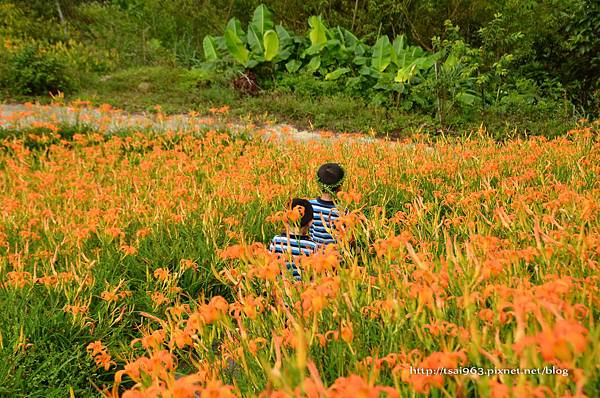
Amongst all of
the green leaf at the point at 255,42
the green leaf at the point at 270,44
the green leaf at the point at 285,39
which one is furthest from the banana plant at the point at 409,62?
the green leaf at the point at 255,42

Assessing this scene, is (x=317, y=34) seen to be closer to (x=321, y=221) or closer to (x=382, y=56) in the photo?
(x=382, y=56)

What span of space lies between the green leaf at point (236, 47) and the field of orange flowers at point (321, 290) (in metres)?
6.60

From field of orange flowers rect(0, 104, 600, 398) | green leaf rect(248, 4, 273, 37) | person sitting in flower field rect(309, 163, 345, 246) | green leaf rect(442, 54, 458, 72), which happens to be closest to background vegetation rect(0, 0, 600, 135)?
green leaf rect(442, 54, 458, 72)

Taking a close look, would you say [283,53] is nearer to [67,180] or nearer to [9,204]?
[67,180]

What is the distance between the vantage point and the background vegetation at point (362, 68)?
911 cm

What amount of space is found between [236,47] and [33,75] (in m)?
4.52

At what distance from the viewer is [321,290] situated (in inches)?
52.1

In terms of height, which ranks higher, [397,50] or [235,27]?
[235,27]

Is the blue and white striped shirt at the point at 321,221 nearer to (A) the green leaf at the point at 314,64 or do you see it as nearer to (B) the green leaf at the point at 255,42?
(A) the green leaf at the point at 314,64

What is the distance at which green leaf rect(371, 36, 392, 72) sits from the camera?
10.6m

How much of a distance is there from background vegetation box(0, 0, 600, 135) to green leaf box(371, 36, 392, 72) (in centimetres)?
3

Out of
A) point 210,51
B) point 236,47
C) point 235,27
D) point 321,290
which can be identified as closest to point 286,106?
point 236,47

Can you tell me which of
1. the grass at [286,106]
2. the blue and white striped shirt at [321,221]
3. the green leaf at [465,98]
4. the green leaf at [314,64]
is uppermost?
the green leaf at [314,64]

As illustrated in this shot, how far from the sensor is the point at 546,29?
10727mm
